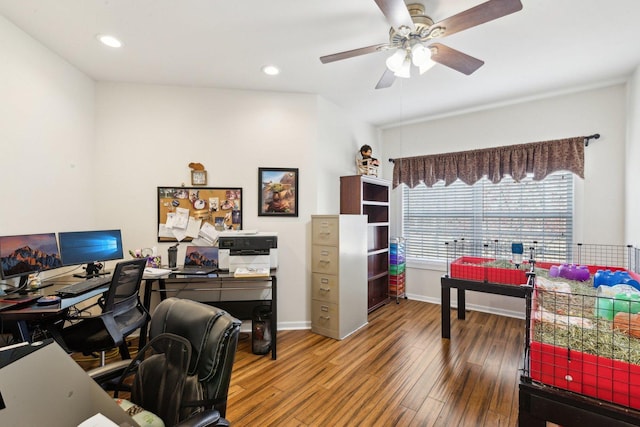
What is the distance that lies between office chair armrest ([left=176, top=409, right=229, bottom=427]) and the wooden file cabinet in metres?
2.08

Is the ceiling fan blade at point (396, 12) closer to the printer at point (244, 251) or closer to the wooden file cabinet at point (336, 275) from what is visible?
the wooden file cabinet at point (336, 275)

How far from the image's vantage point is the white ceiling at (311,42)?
1.95 m

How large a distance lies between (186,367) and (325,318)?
215 cm

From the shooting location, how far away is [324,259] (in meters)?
3.17

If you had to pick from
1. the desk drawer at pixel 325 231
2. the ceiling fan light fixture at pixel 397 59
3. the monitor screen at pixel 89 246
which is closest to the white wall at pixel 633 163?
the ceiling fan light fixture at pixel 397 59

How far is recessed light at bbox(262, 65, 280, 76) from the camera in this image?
275 cm

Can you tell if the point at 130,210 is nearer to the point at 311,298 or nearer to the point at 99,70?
the point at 99,70

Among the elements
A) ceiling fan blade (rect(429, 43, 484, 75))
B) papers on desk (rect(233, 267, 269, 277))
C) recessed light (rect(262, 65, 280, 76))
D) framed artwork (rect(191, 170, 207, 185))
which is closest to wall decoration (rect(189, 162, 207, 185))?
framed artwork (rect(191, 170, 207, 185))

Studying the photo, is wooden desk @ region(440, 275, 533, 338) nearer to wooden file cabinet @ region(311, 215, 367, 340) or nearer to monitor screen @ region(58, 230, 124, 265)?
wooden file cabinet @ region(311, 215, 367, 340)

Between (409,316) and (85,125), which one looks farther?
(409,316)

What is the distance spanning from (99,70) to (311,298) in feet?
10.7

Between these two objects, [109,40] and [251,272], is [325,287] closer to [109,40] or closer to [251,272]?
[251,272]

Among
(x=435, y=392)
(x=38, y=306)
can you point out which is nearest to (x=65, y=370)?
(x=38, y=306)

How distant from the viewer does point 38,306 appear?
1758mm
